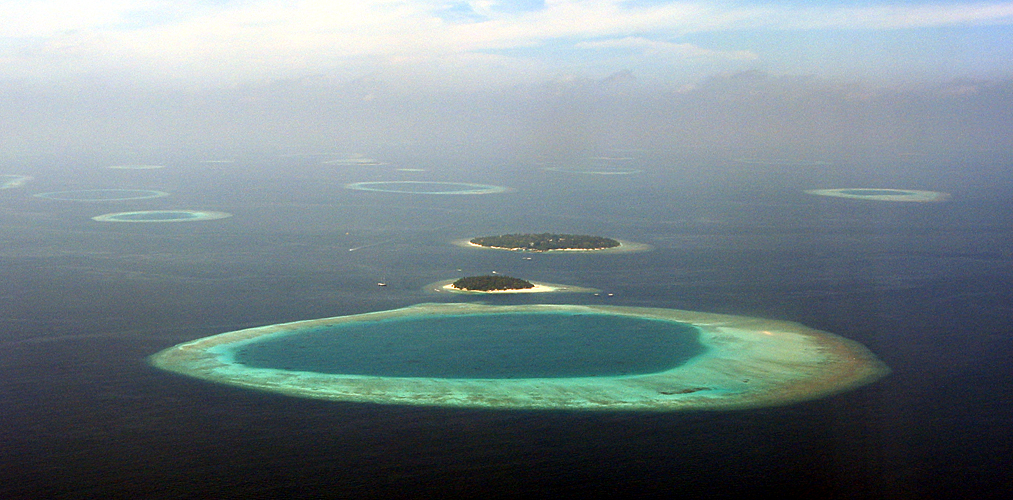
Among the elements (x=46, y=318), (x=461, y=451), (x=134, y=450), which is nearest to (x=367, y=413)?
(x=461, y=451)

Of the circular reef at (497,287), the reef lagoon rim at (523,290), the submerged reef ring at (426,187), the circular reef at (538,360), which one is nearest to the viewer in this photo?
the circular reef at (538,360)

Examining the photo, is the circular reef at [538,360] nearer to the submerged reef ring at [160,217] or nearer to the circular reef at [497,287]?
the circular reef at [497,287]

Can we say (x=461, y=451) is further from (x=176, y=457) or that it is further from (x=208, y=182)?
(x=208, y=182)

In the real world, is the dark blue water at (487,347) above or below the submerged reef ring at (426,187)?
below

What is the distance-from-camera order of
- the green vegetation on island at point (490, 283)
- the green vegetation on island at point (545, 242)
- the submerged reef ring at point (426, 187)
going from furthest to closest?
the submerged reef ring at point (426, 187) < the green vegetation on island at point (545, 242) < the green vegetation on island at point (490, 283)

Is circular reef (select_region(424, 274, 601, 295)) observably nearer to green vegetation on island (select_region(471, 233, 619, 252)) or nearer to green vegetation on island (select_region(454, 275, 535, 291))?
green vegetation on island (select_region(454, 275, 535, 291))

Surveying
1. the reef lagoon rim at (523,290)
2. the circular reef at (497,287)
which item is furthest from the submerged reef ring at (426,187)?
the circular reef at (497,287)

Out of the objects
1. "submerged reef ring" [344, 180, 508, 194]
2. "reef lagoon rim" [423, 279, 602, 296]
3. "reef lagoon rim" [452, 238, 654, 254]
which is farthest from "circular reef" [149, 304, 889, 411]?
"submerged reef ring" [344, 180, 508, 194]

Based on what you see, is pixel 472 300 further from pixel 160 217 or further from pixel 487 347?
pixel 160 217
